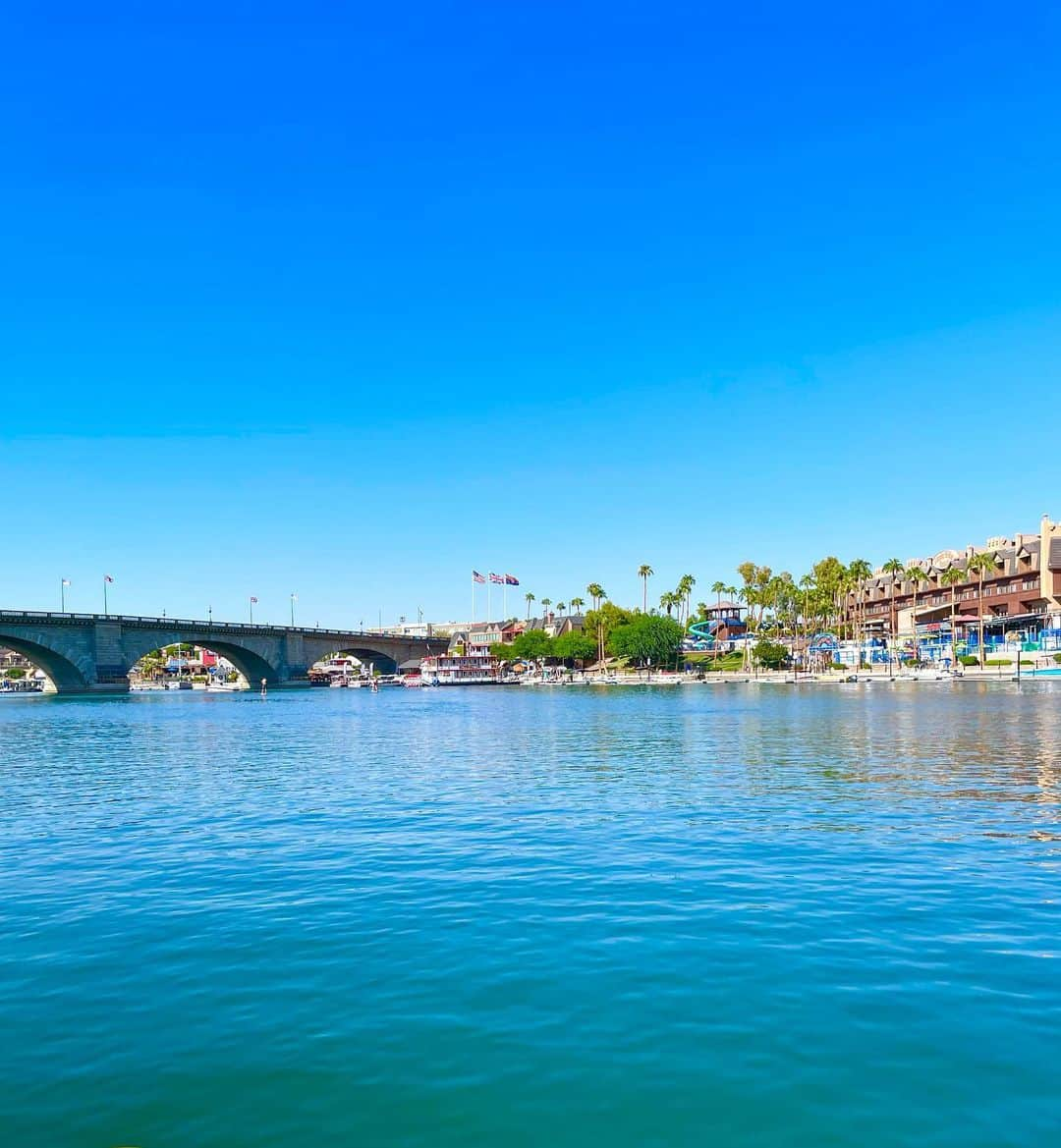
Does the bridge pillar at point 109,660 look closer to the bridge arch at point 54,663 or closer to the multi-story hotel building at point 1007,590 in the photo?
the bridge arch at point 54,663

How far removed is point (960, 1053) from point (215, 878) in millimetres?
15133

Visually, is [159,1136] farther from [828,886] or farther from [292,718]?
[292,718]

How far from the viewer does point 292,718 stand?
90.1 metres

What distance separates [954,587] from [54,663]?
159 metres

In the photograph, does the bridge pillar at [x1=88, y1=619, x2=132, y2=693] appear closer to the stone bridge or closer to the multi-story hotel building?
the stone bridge

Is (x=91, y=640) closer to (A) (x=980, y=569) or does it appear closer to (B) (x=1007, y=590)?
(A) (x=980, y=569)

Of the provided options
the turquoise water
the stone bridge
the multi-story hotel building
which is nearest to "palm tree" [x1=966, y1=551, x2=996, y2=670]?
the multi-story hotel building

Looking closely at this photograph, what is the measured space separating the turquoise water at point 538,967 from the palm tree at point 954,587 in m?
149

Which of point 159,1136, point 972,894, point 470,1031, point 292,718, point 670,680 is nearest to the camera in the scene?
point 159,1136

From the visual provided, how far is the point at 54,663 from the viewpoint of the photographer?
14888 centimetres

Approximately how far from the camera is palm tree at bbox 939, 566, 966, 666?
17050 cm

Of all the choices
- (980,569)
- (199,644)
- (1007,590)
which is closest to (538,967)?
(199,644)

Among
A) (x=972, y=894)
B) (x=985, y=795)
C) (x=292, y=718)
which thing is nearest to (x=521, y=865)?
(x=972, y=894)

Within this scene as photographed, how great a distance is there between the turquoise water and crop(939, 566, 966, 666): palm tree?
14860 cm
